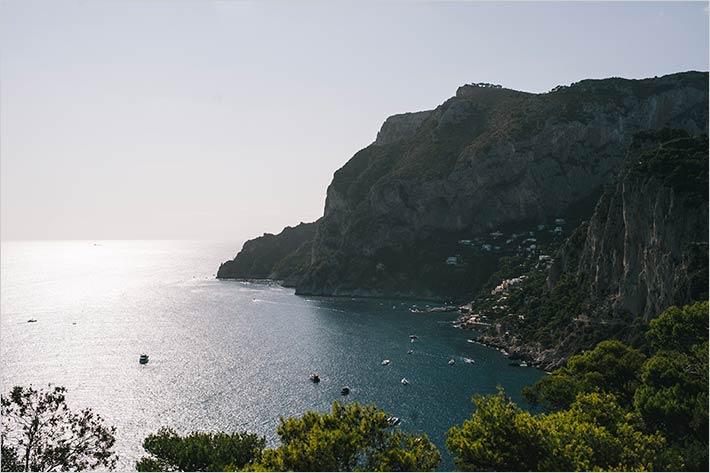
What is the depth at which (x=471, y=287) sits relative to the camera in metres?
191

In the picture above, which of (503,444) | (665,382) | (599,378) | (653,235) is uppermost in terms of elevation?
(653,235)

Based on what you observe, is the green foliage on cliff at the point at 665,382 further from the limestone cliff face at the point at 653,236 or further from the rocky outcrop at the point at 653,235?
the rocky outcrop at the point at 653,235

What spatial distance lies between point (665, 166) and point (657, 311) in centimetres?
2947

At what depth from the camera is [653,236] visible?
95000 millimetres

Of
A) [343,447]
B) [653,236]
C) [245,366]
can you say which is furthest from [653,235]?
[343,447]

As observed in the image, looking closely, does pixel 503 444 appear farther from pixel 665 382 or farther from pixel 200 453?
pixel 200 453

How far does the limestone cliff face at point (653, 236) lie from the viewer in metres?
84.2

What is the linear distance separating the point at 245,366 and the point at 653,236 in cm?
8710

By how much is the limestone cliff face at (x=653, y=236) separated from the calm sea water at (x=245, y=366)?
26.0 meters

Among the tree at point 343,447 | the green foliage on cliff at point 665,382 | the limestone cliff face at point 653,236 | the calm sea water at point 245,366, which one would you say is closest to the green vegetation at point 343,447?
the tree at point 343,447

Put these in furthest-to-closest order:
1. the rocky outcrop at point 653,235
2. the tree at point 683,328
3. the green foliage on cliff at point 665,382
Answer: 1. the rocky outcrop at point 653,235
2. the tree at point 683,328
3. the green foliage on cliff at point 665,382

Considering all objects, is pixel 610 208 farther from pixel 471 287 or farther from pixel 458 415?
pixel 471 287

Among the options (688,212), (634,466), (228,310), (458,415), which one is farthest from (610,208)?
(228,310)

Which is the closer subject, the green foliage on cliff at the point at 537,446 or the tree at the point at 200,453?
the green foliage on cliff at the point at 537,446
